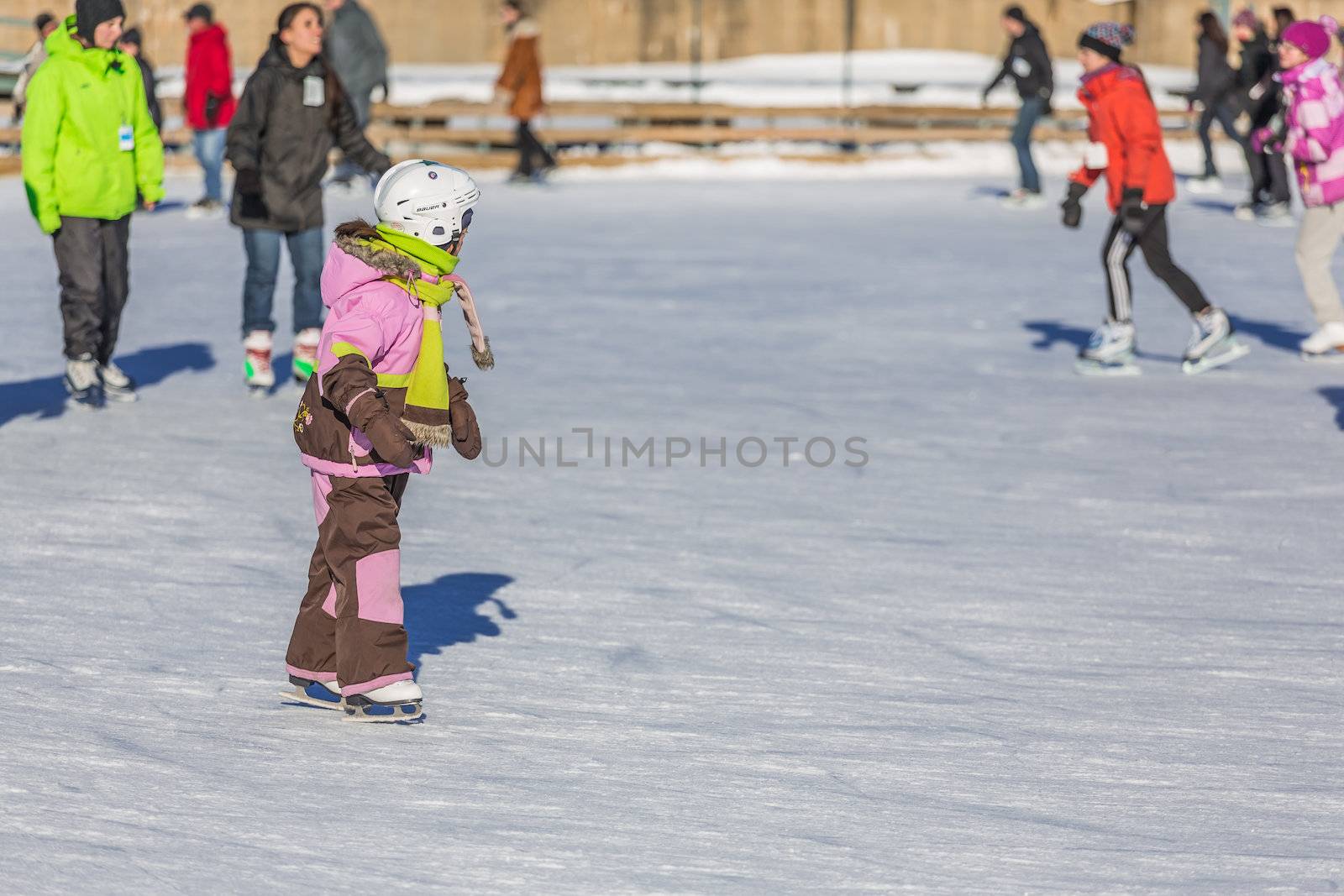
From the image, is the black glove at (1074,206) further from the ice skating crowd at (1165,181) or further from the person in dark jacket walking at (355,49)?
the person in dark jacket walking at (355,49)

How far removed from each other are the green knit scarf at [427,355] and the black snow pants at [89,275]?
3.98 m

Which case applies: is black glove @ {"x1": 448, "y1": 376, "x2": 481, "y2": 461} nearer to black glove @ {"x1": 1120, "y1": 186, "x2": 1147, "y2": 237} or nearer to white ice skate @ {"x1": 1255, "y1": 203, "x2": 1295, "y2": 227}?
black glove @ {"x1": 1120, "y1": 186, "x2": 1147, "y2": 237}

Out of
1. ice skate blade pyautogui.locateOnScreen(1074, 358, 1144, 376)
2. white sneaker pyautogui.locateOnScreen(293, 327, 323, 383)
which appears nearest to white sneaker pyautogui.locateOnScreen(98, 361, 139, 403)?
white sneaker pyautogui.locateOnScreen(293, 327, 323, 383)

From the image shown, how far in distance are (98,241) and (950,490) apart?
3.72 meters

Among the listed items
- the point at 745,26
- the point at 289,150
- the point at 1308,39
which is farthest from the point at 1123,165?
the point at 745,26

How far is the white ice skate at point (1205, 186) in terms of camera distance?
18.6 m

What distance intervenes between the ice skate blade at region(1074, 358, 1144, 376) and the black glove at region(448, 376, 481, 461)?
20.5 feet

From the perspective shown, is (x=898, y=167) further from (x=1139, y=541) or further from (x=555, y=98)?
(x=1139, y=541)

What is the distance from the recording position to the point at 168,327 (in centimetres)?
1115

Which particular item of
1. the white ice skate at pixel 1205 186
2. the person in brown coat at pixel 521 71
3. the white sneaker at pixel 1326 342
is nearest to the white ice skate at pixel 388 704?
the white sneaker at pixel 1326 342

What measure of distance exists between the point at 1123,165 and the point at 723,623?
4424 mm

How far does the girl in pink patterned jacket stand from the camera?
9.64 m

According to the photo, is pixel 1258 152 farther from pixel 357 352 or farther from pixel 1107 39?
pixel 357 352

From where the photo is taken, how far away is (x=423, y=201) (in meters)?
4.46
